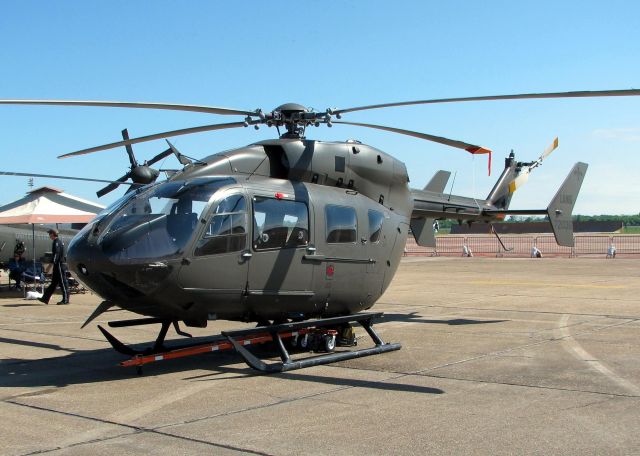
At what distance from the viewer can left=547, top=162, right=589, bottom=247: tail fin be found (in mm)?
15047

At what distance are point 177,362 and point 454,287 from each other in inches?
536

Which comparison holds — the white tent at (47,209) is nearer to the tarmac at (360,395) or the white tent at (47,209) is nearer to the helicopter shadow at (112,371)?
the tarmac at (360,395)

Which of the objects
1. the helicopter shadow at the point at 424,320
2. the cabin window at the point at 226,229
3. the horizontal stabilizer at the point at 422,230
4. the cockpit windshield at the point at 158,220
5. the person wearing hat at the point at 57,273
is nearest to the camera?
the cockpit windshield at the point at 158,220

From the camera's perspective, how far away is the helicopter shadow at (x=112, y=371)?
333 inches

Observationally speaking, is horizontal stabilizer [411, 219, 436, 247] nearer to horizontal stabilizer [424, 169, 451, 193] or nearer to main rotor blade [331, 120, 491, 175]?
horizontal stabilizer [424, 169, 451, 193]

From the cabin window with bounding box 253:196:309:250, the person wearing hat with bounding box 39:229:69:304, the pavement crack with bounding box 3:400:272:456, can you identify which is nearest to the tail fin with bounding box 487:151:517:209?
the cabin window with bounding box 253:196:309:250

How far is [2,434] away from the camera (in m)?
6.21

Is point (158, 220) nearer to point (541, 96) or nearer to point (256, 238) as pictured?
point (256, 238)

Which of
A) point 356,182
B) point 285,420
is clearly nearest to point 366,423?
point 285,420

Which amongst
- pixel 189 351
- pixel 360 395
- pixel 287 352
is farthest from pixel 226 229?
pixel 360 395

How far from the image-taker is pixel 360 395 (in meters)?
7.67

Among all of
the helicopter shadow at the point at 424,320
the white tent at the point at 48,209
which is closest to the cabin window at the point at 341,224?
the helicopter shadow at the point at 424,320

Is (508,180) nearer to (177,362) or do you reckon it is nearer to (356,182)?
(356,182)

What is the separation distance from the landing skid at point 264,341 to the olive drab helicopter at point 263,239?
2 cm
